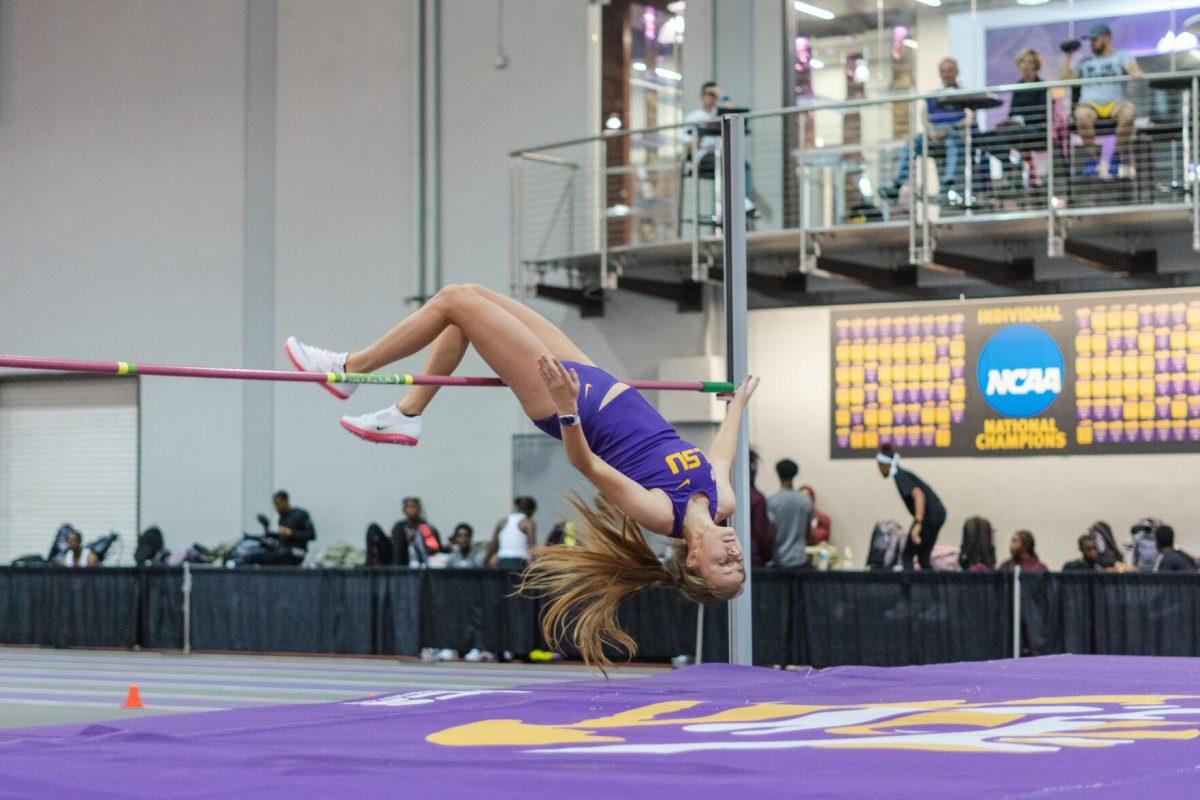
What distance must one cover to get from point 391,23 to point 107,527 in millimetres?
6869

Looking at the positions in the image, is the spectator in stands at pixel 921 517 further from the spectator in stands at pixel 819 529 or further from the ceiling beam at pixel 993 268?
the ceiling beam at pixel 993 268

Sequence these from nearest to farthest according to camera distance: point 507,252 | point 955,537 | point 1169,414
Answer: point 1169,414 < point 955,537 < point 507,252

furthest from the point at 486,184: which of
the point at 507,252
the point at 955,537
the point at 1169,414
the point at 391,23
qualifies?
the point at 1169,414

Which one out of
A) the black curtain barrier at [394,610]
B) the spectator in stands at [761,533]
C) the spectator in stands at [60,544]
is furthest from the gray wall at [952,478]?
the spectator in stands at [60,544]

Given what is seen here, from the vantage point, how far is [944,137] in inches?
567

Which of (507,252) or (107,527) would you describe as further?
(107,527)

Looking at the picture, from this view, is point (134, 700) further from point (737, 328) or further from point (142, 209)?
point (142, 209)

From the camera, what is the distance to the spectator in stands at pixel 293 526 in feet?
55.8

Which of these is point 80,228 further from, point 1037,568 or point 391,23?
point 1037,568

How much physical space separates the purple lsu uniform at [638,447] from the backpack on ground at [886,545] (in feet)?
28.3

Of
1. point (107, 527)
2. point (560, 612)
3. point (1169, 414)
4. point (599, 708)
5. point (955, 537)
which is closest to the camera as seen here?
point (599, 708)

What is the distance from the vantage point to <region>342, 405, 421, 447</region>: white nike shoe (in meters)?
6.82

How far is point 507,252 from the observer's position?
17.7 m

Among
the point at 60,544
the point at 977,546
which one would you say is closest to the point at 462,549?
the point at 977,546
